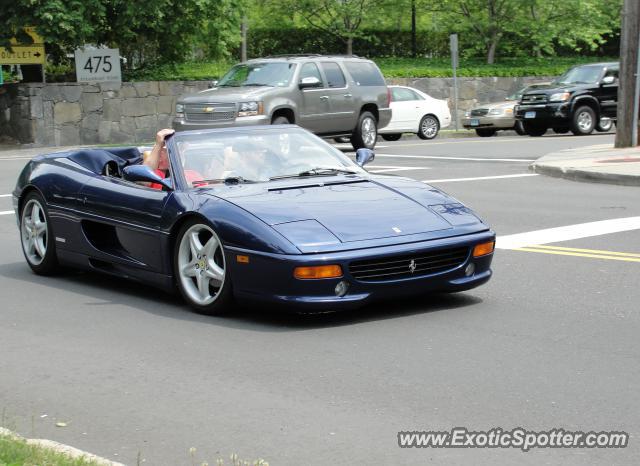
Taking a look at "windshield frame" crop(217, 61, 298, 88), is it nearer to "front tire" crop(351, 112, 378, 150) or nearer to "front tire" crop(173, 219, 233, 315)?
"front tire" crop(351, 112, 378, 150)

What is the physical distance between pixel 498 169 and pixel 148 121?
47.0ft

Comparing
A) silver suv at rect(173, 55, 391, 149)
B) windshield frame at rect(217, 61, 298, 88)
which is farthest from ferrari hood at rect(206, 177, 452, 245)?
windshield frame at rect(217, 61, 298, 88)

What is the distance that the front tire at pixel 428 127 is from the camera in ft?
104

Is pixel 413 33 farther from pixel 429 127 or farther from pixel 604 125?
pixel 604 125

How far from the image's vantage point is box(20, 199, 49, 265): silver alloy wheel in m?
9.62

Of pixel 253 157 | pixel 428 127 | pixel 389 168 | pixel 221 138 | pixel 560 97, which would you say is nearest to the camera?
pixel 253 157

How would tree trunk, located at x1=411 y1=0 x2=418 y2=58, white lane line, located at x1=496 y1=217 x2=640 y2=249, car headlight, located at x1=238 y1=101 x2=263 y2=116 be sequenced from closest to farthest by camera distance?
white lane line, located at x1=496 y1=217 x2=640 y2=249
car headlight, located at x1=238 y1=101 x2=263 y2=116
tree trunk, located at x1=411 y1=0 x2=418 y2=58

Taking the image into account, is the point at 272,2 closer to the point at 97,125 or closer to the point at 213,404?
the point at 97,125

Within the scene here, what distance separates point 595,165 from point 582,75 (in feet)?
43.2

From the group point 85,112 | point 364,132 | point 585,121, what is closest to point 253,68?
point 364,132

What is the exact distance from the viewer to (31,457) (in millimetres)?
4621

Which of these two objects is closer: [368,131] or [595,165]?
[595,165]

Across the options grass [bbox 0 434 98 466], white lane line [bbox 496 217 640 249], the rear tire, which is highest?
grass [bbox 0 434 98 466]

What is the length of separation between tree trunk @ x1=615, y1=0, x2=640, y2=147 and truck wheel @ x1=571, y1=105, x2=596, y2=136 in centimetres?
842
